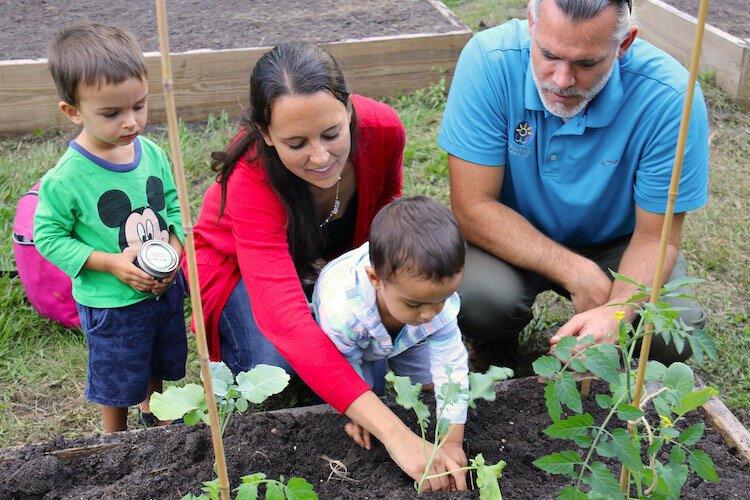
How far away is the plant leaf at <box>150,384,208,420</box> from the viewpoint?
1.52 m

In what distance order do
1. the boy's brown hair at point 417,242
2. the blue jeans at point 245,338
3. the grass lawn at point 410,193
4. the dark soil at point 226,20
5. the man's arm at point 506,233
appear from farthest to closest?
1. the dark soil at point 226,20
2. the grass lawn at point 410,193
3. the blue jeans at point 245,338
4. the man's arm at point 506,233
5. the boy's brown hair at point 417,242

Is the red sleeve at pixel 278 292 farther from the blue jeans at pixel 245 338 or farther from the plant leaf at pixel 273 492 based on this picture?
the plant leaf at pixel 273 492

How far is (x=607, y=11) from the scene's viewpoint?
205 centimetres

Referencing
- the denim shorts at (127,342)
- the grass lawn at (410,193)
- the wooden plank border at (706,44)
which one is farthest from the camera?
the wooden plank border at (706,44)

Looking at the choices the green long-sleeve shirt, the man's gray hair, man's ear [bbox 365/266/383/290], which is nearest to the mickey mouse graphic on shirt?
the green long-sleeve shirt

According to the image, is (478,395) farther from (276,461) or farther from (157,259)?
(157,259)

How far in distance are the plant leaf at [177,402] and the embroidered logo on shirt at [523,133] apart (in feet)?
4.20

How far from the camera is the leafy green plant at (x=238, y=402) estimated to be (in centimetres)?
148

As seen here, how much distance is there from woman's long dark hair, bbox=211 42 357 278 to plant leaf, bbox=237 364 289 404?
0.67m

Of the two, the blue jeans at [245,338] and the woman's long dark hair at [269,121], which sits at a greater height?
the woman's long dark hair at [269,121]

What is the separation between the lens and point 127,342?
2271 millimetres

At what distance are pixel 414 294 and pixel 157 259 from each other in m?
0.76

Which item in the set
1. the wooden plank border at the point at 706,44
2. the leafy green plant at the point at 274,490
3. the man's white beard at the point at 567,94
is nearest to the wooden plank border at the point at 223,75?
the wooden plank border at the point at 706,44

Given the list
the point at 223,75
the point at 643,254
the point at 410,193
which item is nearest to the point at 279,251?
the point at 643,254
